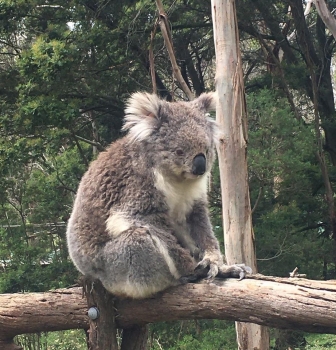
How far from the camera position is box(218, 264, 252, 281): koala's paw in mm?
3375

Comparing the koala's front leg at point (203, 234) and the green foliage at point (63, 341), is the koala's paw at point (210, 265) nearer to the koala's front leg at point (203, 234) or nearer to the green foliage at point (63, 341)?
the koala's front leg at point (203, 234)

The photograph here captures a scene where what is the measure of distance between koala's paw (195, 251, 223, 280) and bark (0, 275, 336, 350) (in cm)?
9

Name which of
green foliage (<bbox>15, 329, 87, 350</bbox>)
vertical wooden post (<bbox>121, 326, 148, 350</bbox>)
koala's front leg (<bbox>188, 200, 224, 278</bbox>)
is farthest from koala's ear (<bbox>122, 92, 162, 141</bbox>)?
green foliage (<bbox>15, 329, 87, 350</bbox>)

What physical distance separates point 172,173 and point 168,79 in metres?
9.13

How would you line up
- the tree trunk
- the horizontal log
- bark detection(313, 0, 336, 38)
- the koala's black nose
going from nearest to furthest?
the horizontal log < the koala's black nose < the tree trunk < bark detection(313, 0, 336, 38)

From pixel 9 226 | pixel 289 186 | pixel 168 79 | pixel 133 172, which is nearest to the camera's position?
pixel 133 172

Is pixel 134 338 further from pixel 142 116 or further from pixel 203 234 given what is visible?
pixel 142 116

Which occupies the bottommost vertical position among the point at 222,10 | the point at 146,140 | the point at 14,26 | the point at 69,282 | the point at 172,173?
the point at 69,282

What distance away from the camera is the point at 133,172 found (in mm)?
3639

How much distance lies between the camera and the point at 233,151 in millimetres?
6934

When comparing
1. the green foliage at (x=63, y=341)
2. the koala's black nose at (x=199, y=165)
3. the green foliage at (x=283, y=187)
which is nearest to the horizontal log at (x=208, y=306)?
the koala's black nose at (x=199, y=165)

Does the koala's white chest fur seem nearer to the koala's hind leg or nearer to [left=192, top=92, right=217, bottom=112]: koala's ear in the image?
the koala's hind leg

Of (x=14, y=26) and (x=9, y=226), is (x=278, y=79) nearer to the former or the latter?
(x=14, y=26)

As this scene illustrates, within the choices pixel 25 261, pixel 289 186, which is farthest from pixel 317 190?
pixel 25 261
